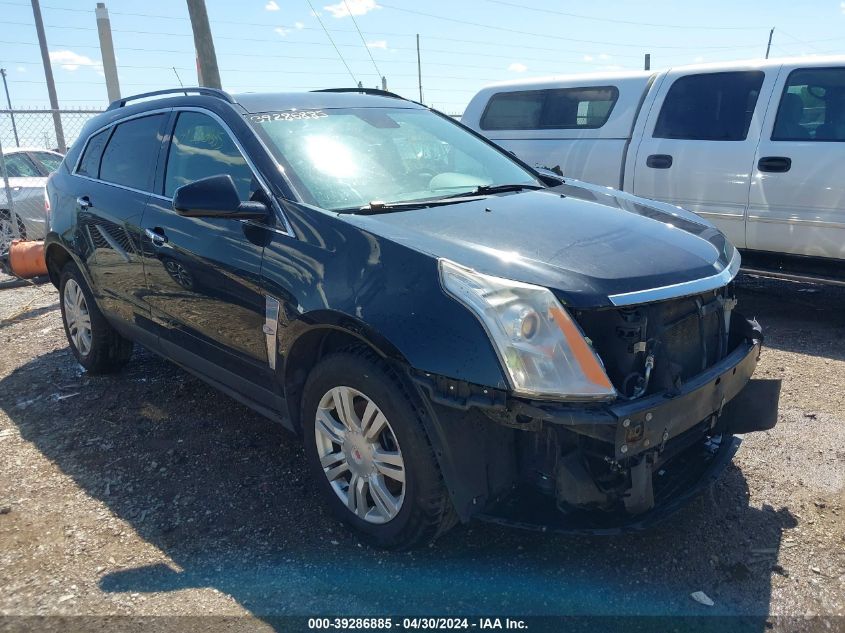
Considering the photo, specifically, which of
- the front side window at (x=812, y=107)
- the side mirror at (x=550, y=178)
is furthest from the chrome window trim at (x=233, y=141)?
the front side window at (x=812, y=107)

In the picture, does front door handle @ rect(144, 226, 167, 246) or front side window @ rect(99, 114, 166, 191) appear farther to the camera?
front side window @ rect(99, 114, 166, 191)

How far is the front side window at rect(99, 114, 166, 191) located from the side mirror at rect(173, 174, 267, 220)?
1.11 metres

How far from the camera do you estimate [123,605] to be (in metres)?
2.61

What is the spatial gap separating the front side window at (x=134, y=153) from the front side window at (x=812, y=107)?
4.67m

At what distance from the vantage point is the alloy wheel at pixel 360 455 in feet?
8.78

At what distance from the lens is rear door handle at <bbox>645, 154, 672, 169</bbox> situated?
6090mm

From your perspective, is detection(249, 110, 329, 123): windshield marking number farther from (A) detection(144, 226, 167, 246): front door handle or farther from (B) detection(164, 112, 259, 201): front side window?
(A) detection(144, 226, 167, 246): front door handle

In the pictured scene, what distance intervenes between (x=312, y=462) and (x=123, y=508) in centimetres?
99

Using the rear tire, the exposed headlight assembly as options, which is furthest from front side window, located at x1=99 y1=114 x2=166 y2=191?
the exposed headlight assembly

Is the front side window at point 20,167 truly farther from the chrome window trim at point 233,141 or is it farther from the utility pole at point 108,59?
the chrome window trim at point 233,141

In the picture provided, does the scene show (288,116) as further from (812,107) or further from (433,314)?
(812,107)

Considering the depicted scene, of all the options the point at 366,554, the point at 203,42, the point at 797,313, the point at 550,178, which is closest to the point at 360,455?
the point at 366,554

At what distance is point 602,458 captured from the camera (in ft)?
7.65

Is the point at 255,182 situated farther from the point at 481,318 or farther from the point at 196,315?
the point at 481,318
